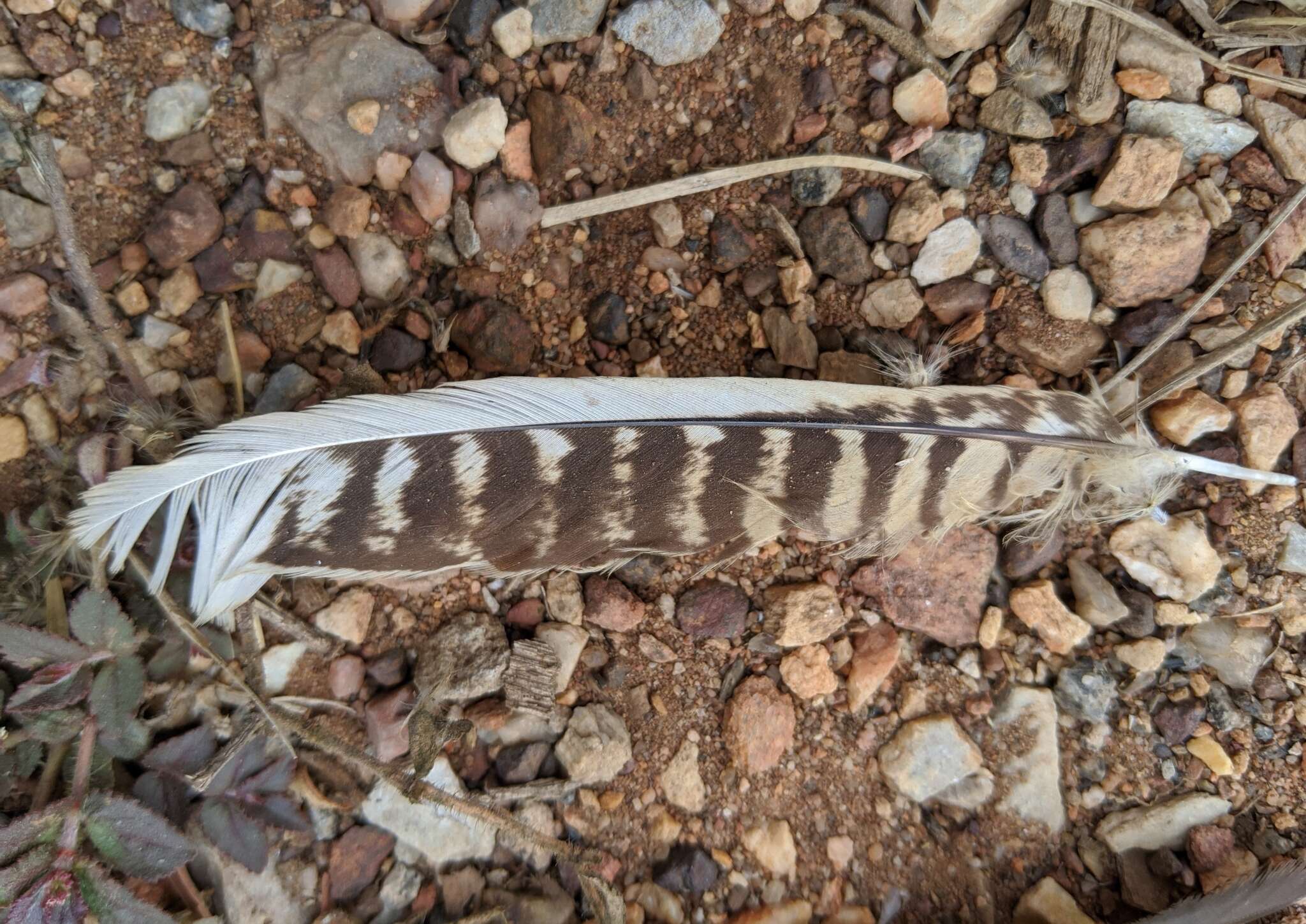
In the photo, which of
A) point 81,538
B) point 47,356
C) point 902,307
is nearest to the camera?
point 81,538

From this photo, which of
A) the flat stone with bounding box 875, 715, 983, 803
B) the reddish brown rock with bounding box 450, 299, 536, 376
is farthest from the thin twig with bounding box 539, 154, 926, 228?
the flat stone with bounding box 875, 715, 983, 803

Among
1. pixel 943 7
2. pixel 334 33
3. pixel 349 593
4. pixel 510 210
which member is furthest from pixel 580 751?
pixel 943 7

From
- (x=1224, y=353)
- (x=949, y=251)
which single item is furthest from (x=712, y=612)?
(x=1224, y=353)

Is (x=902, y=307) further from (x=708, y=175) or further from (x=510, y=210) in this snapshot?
(x=510, y=210)

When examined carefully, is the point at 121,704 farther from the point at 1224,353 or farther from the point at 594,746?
the point at 1224,353

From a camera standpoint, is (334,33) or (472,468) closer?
(472,468)
